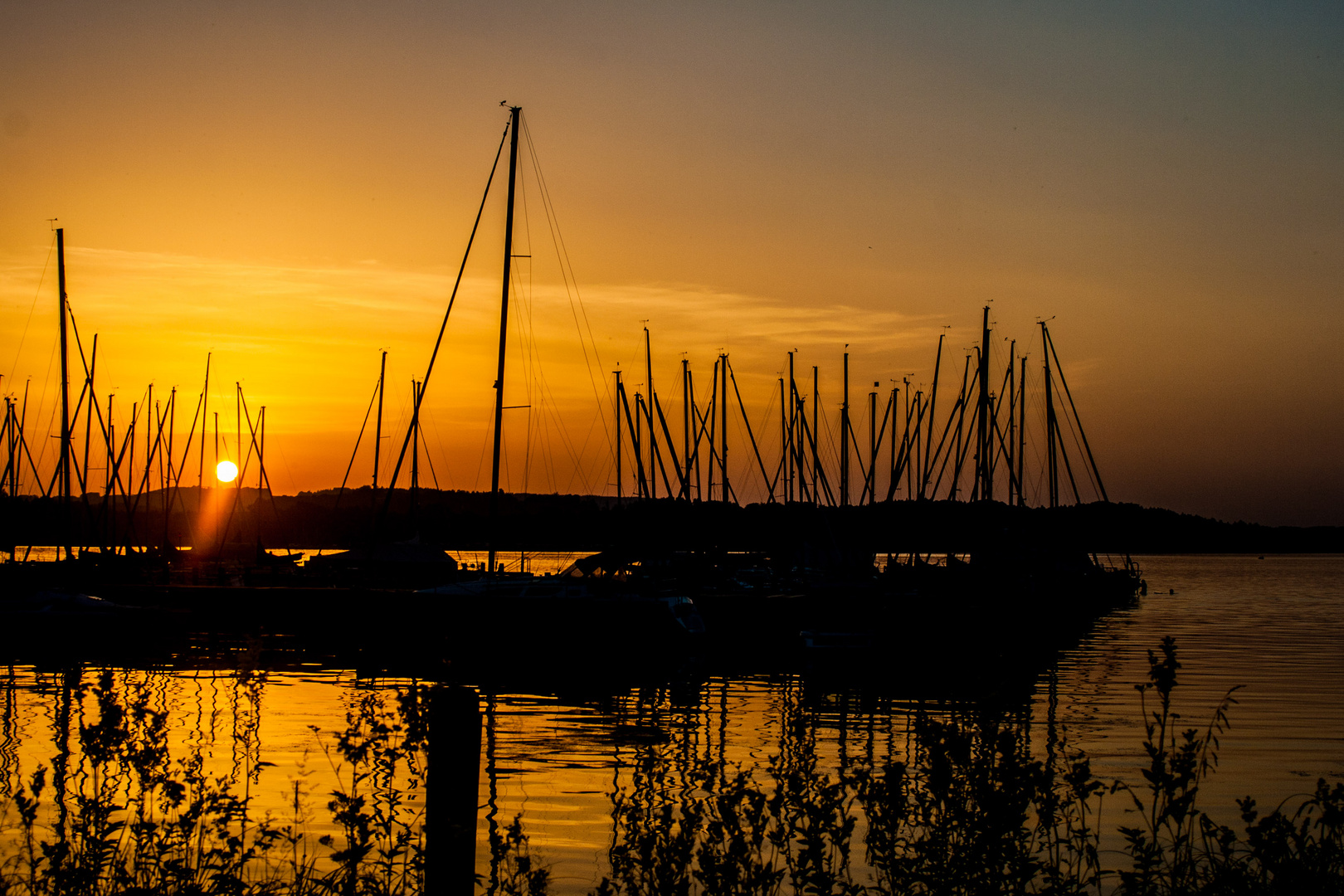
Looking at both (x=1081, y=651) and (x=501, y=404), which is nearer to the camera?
(x=501, y=404)

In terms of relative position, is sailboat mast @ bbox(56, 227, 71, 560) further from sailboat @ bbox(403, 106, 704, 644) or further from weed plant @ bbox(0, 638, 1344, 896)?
weed plant @ bbox(0, 638, 1344, 896)

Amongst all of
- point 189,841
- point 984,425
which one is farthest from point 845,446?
point 189,841

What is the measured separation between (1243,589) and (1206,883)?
393 ft

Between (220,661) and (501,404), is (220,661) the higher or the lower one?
the lower one

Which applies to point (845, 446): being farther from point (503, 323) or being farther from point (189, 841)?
point (189, 841)

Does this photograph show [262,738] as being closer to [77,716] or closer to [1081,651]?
[77,716]

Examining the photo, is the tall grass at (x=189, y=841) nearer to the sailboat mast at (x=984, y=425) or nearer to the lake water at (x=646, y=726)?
the lake water at (x=646, y=726)

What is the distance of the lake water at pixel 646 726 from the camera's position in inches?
675

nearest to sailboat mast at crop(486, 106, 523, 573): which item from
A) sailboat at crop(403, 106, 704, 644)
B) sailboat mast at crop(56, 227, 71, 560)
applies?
sailboat at crop(403, 106, 704, 644)

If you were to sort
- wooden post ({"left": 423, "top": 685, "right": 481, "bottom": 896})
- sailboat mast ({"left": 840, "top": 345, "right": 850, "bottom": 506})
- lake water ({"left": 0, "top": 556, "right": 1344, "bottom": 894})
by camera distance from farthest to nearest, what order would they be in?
sailboat mast ({"left": 840, "top": 345, "right": 850, "bottom": 506}) < lake water ({"left": 0, "top": 556, "right": 1344, "bottom": 894}) < wooden post ({"left": 423, "top": 685, "right": 481, "bottom": 896})

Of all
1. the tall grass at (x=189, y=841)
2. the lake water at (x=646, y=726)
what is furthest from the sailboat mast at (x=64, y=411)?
the tall grass at (x=189, y=841)

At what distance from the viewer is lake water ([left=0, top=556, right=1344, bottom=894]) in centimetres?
1714

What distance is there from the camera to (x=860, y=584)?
53.1 meters

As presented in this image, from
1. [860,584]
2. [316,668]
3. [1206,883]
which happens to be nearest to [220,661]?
[316,668]
